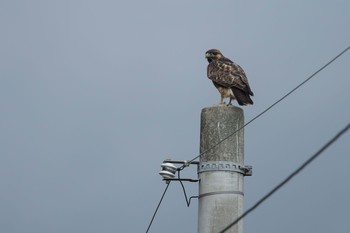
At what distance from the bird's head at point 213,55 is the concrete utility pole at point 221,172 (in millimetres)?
3641

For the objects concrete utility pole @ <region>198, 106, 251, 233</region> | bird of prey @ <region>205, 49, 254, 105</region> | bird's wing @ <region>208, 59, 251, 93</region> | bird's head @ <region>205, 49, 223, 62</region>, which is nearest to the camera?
concrete utility pole @ <region>198, 106, 251, 233</region>

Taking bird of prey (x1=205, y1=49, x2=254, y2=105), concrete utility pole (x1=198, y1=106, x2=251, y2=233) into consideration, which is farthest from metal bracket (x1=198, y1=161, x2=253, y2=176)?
bird of prey (x1=205, y1=49, x2=254, y2=105)

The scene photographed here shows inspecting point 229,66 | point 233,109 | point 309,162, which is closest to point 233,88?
point 229,66

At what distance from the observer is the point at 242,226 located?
10.8 m

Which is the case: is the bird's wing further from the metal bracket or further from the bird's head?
the metal bracket

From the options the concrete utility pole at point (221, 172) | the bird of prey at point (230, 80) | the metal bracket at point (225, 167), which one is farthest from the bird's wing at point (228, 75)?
the metal bracket at point (225, 167)

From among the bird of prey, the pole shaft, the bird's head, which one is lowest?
the pole shaft

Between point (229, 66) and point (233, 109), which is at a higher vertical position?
point (229, 66)

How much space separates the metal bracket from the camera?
1070 cm

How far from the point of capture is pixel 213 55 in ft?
48.8

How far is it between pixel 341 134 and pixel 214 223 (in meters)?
4.42

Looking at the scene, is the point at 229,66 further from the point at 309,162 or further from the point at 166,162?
the point at 309,162

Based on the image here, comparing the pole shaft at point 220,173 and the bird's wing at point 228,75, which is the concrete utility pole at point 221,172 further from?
the bird's wing at point 228,75

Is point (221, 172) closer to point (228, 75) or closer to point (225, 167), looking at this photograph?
point (225, 167)
